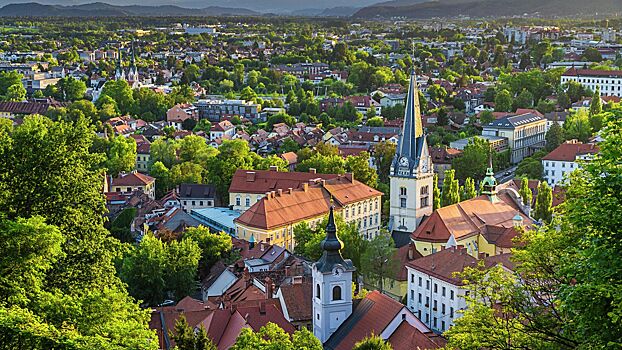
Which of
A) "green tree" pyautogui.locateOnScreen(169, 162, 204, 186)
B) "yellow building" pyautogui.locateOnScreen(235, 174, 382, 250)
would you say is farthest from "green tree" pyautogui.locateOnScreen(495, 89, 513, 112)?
"yellow building" pyautogui.locateOnScreen(235, 174, 382, 250)

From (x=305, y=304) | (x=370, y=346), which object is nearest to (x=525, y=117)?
(x=305, y=304)

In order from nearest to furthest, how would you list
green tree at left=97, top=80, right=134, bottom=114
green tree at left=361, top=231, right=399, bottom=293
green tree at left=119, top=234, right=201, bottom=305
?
green tree at left=119, top=234, right=201, bottom=305
green tree at left=361, top=231, right=399, bottom=293
green tree at left=97, top=80, right=134, bottom=114

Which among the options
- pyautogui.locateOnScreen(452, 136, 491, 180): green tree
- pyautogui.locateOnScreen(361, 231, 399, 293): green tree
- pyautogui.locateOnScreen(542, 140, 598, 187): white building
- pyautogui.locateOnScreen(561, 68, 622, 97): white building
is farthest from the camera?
pyautogui.locateOnScreen(561, 68, 622, 97): white building

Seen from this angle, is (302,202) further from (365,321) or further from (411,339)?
(411,339)

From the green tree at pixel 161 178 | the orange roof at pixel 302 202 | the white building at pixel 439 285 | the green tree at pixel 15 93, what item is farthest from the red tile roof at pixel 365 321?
the green tree at pixel 15 93

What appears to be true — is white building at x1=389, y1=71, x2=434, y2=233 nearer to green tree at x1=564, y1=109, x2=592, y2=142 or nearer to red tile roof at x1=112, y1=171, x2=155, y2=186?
red tile roof at x1=112, y1=171, x2=155, y2=186

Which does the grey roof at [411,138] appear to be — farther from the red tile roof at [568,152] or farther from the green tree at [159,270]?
the red tile roof at [568,152]
